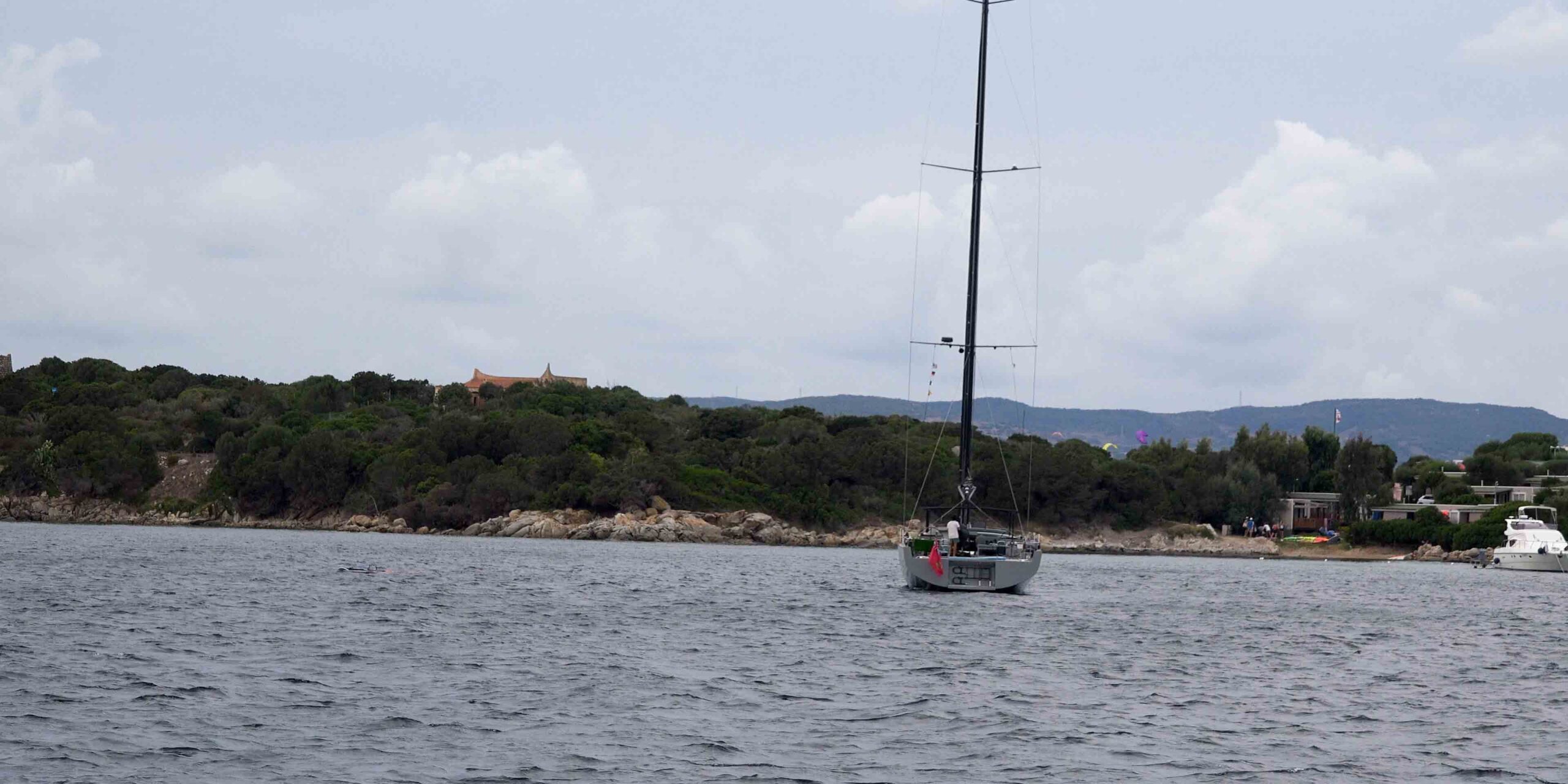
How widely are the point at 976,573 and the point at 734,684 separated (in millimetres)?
22071

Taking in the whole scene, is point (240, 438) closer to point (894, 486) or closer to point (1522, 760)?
point (894, 486)

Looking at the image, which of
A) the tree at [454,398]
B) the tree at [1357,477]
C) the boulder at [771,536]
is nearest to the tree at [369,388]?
the tree at [454,398]

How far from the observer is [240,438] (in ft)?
427

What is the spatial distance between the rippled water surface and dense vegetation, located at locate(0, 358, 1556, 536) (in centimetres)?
6657

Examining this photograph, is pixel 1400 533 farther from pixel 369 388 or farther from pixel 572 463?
pixel 369 388

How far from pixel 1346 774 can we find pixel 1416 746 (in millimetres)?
2993

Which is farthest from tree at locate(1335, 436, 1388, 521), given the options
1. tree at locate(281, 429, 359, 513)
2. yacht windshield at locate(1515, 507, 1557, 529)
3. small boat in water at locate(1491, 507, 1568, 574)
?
tree at locate(281, 429, 359, 513)

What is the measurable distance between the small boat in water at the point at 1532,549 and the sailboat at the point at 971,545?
2267 inches

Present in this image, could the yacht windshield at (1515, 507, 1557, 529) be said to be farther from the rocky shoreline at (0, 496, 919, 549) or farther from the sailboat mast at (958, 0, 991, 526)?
the sailboat mast at (958, 0, 991, 526)

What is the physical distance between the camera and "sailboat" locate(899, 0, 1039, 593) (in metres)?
47.4

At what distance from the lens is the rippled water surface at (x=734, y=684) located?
63.1 ft

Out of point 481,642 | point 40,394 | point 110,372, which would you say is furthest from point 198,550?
point 110,372

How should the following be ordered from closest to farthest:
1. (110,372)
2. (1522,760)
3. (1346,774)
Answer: (1346,774)
(1522,760)
(110,372)

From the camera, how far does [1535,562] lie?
95.8m
